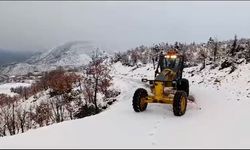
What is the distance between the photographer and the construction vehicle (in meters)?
17.5

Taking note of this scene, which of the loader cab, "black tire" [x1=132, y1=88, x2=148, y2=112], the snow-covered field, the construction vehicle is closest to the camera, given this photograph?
the snow-covered field

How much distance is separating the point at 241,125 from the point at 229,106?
15.0ft

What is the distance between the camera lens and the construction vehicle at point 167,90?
17531 millimetres

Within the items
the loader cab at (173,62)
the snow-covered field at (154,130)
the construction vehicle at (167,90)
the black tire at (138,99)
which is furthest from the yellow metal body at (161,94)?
the loader cab at (173,62)

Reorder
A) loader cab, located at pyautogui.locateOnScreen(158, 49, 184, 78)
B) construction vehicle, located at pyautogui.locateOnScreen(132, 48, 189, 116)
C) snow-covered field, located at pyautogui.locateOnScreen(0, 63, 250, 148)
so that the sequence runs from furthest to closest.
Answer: loader cab, located at pyautogui.locateOnScreen(158, 49, 184, 78) → construction vehicle, located at pyautogui.locateOnScreen(132, 48, 189, 116) → snow-covered field, located at pyautogui.locateOnScreen(0, 63, 250, 148)

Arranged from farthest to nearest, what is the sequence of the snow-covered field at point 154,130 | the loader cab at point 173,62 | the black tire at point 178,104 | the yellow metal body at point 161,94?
the loader cab at point 173,62, the yellow metal body at point 161,94, the black tire at point 178,104, the snow-covered field at point 154,130

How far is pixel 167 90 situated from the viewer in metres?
19.6

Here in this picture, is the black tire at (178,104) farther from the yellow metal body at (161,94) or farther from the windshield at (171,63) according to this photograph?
the windshield at (171,63)

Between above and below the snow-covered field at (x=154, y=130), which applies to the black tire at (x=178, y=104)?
above

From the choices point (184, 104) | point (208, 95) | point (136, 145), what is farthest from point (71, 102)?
point (136, 145)

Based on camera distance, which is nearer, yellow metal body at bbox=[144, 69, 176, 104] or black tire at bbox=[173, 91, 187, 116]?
black tire at bbox=[173, 91, 187, 116]

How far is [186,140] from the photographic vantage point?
13.2 meters

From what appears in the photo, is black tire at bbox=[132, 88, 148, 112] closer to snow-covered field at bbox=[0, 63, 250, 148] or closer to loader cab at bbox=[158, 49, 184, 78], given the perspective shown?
snow-covered field at bbox=[0, 63, 250, 148]

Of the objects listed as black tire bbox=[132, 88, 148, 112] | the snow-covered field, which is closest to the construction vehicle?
black tire bbox=[132, 88, 148, 112]
